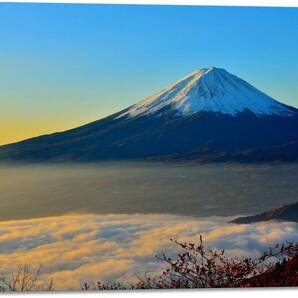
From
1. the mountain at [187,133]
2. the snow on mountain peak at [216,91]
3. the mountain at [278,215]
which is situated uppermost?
the snow on mountain peak at [216,91]

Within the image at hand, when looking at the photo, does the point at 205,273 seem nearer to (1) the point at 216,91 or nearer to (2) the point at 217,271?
(2) the point at 217,271

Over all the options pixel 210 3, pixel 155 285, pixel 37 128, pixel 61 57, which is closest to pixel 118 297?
pixel 155 285

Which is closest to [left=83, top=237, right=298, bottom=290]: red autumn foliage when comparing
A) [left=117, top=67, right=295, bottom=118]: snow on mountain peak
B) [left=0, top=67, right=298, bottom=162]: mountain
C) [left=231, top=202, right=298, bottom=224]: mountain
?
[left=231, top=202, right=298, bottom=224]: mountain

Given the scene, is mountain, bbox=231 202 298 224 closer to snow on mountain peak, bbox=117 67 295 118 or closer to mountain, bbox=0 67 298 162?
mountain, bbox=0 67 298 162

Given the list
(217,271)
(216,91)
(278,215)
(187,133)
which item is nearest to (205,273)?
(217,271)

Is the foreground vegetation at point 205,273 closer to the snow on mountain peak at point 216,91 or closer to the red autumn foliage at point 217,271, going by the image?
the red autumn foliage at point 217,271

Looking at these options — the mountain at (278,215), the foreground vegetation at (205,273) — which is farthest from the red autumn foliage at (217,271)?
the mountain at (278,215)
